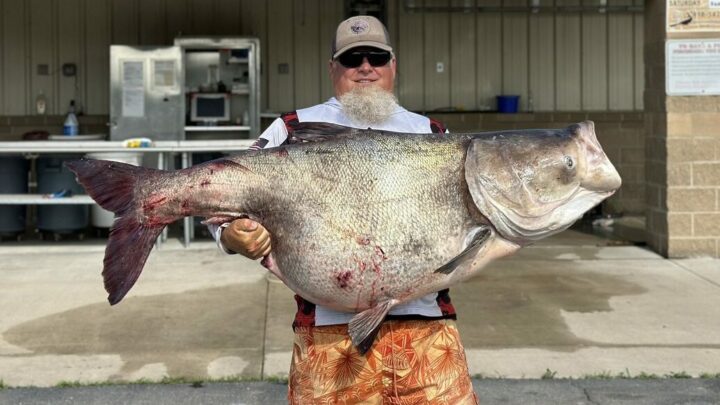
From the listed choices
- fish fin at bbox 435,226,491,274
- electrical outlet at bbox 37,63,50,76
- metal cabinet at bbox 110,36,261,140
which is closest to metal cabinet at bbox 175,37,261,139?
metal cabinet at bbox 110,36,261,140

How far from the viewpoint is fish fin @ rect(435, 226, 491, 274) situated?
2.44 metres

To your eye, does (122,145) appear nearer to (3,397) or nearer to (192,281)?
(192,281)

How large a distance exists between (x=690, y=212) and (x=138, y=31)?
768 cm

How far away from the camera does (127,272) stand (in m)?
2.51

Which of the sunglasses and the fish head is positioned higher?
the sunglasses

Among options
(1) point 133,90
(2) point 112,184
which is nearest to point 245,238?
(2) point 112,184

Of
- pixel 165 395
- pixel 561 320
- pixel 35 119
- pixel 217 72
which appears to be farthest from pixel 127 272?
pixel 35 119

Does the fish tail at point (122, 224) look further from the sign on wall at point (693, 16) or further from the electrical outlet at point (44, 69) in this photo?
the electrical outlet at point (44, 69)

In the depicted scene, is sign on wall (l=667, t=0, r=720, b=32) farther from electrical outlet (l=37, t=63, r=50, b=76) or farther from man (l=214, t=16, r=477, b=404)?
electrical outlet (l=37, t=63, r=50, b=76)

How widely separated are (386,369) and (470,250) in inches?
23.2

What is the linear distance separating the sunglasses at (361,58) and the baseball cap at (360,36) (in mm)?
20

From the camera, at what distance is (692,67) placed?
29.4 ft

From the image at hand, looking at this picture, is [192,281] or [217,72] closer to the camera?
[192,281]

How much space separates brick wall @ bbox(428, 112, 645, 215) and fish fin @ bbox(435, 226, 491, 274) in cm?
1064
